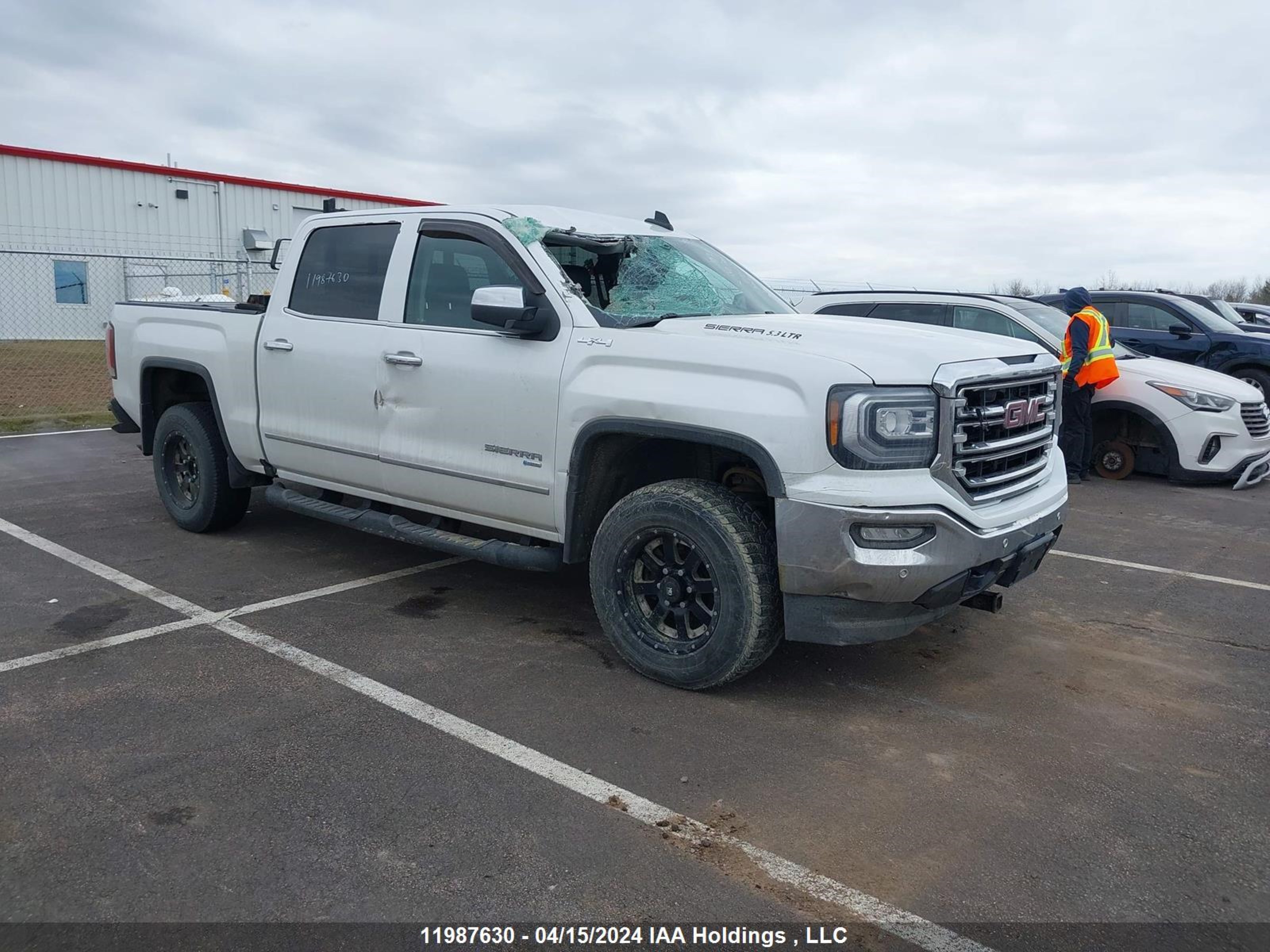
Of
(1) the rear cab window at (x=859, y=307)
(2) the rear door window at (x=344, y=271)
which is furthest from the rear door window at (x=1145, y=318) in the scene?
(2) the rear door window at (x=344, y=271)

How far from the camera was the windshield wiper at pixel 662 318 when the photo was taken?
4.49 meters

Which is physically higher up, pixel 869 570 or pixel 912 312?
pixel 912 312

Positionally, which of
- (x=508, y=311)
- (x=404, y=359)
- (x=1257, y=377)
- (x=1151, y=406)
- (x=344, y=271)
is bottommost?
(x=1151, y=406)

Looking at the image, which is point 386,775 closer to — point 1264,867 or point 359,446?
point 359,446

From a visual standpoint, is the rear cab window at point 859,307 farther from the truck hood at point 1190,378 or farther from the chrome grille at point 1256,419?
the chrome grille at point 1256,419

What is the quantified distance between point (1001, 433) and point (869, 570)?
0.94 meters

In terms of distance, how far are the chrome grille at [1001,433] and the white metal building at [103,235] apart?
19.4 m

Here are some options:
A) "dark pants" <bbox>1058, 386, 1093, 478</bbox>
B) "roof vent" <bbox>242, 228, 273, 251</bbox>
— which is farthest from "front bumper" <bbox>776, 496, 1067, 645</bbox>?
"roof vent" <bbox>242, 228, 273, 251</bbox>

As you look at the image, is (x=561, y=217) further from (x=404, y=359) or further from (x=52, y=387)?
(x=52, y=387)

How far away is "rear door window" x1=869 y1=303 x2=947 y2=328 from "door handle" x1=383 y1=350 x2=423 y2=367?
6.52 metres

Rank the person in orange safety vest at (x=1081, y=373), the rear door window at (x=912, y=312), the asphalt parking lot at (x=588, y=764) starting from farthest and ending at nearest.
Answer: the rear door window at (x=912, y=312) < the person in orange safety vest at (x=1081, y=373) < the asphalt parking lot at (x=588, y=764)

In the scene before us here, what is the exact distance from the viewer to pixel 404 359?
5.04 m

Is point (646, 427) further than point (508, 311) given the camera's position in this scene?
No

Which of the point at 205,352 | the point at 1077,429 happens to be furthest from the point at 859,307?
the point at 205,352
